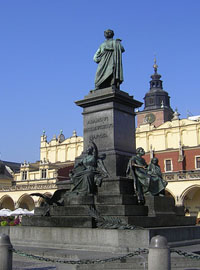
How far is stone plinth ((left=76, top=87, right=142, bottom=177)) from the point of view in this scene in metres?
11.1

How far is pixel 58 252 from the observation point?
7.98 m

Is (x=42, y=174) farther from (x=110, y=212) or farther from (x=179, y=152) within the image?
(x=110, y=212)

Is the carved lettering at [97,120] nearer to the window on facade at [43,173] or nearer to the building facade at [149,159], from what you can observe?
the building facade at [149,159]

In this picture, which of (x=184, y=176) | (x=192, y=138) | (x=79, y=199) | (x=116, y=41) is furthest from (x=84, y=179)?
(x=192, y=138)

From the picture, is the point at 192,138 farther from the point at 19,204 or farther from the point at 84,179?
the point at 84,179

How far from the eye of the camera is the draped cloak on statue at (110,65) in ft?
40.6

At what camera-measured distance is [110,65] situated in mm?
12430

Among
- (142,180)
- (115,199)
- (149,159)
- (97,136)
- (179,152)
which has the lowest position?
(115,199)

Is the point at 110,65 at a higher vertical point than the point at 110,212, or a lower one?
higher

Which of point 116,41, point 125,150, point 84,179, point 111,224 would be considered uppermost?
point 116,41

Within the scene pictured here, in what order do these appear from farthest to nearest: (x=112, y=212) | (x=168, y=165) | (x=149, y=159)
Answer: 1. (x=149, y=159)
2. (x=168, y=165)
3. (x=112, y=212)

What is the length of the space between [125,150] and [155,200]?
2.11 metres

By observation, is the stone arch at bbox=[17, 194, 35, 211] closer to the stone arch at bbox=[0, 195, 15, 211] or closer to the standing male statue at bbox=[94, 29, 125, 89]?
the stone arch at bbox=[0, 195, 15, 211]

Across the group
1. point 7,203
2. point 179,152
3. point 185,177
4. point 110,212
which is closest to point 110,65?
point 110,212
